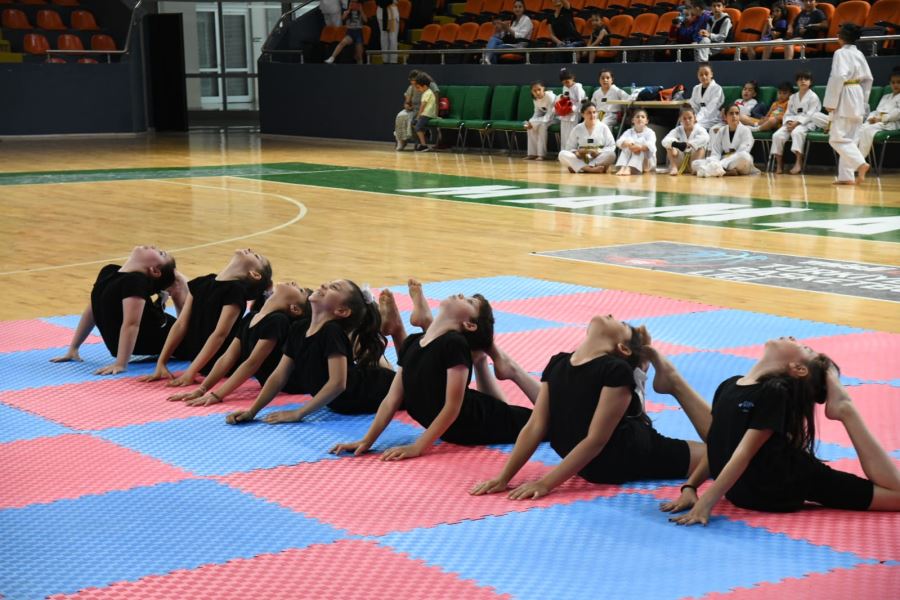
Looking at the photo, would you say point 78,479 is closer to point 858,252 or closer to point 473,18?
point 858,252

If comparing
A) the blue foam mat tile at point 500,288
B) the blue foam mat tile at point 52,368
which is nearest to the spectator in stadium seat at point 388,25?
the blue foam mat tile at point 500,288

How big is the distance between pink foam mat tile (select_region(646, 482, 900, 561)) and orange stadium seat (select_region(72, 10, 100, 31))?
1113 inches

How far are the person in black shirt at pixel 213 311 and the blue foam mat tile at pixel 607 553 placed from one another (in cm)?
234

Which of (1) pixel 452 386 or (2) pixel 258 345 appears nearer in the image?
(1) pixel 452 386

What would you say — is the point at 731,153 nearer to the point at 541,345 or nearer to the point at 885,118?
the point at 885,118

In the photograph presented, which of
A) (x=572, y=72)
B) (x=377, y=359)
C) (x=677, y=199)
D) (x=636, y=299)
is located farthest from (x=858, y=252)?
(x=572, y=72)

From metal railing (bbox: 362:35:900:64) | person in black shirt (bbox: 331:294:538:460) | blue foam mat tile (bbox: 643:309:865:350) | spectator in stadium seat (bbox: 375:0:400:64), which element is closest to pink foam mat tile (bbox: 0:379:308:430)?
person in black shirt (bbox: 331:294:538:460)

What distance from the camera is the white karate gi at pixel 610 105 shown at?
63.1ft

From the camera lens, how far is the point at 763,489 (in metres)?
4.23

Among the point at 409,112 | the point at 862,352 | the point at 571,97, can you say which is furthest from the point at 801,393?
the point at 409,112

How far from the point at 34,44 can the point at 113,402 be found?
24696 mm

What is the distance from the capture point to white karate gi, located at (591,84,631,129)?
757 inches

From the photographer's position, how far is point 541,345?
23.0 ft

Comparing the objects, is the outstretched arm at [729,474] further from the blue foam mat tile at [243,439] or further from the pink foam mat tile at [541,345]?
the pink foam mat tile at [541,345]
